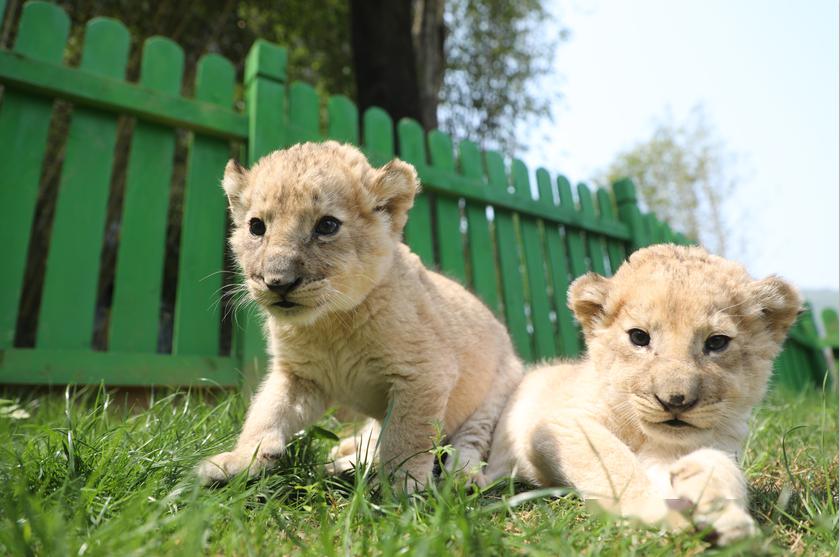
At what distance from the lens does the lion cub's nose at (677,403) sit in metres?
2.10

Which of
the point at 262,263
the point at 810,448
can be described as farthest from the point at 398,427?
the point at 810,448

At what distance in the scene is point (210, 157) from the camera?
181 inches

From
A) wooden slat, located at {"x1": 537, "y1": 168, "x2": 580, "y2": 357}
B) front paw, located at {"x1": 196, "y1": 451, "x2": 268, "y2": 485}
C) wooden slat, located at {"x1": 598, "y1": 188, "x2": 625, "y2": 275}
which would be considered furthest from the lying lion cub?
wooden slat, located at {"x1": 598, "y1": 188, "x2": 625, "y2": 275}

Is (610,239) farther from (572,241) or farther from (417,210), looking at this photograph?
(417,210)

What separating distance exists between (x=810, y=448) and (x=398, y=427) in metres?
2.20

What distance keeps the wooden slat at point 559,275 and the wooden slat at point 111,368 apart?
3.63 m

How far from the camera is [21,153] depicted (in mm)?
3949

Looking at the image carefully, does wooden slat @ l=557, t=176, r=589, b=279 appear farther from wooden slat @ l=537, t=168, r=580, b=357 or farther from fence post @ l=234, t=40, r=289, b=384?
fence post @ l=234, t=40, r=289, b=384

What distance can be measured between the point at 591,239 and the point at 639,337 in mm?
5146

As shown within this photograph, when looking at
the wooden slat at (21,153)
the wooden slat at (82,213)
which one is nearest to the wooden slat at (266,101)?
the wooden slat at (82,213)

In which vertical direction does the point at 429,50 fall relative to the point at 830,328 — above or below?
above

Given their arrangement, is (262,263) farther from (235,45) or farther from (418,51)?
(235,45)

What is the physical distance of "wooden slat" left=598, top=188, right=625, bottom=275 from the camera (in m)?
7.55

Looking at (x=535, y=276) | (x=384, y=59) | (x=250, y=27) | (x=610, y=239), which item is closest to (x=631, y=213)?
(x=610, y=239)
